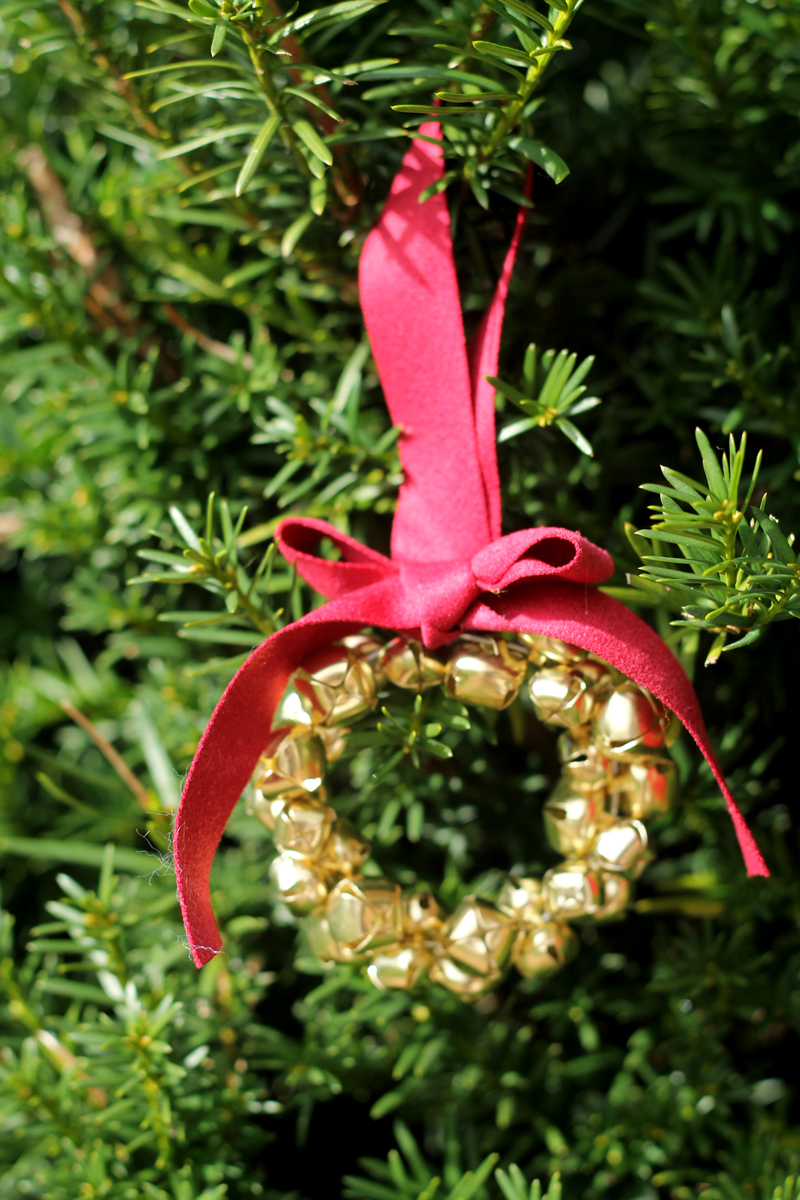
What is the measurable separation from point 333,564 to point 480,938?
188mm

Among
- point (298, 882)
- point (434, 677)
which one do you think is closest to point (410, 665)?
point (434, 677)

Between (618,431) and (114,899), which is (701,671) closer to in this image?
(618,431)

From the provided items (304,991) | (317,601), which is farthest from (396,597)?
(304,991)

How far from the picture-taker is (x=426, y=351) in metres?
0.42

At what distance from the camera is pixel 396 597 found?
15.6 inches

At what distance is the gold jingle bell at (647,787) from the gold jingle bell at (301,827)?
139 millimetres

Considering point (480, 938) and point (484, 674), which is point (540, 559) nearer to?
point (484, 674)

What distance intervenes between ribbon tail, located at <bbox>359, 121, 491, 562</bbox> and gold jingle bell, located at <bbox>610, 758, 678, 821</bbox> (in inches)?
5.1

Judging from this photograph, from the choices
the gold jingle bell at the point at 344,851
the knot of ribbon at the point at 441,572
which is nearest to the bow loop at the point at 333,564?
the knot of ribbon at the point at 441,572

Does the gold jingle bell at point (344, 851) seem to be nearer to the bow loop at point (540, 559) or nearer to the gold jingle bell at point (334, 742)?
the gold jingle bell at point (334, 742)

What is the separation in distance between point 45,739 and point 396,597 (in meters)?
0.41

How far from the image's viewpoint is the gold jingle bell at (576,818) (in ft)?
1.41

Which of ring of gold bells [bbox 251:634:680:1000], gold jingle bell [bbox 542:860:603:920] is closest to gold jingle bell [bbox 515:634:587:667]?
ring of gold bells [bbox 251:634:680:1000]

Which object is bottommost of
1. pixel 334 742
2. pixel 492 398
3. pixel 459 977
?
pixel 459 977
